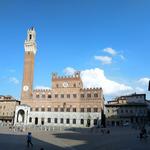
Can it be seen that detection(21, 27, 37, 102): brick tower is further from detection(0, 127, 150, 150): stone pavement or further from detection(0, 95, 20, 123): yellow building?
detection(0, 127, 150, 150): stone pavement

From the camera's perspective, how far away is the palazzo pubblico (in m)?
77.9

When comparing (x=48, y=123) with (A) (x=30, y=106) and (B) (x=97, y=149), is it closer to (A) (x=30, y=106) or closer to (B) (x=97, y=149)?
(A) (x=30, y=106)

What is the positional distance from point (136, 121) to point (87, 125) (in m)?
16.6

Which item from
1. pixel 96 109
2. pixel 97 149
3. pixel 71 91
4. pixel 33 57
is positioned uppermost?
pixel 33 57

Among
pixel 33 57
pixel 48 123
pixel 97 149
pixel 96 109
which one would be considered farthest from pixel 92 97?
pixel 97 149

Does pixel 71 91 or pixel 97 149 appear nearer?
pixel 97 149

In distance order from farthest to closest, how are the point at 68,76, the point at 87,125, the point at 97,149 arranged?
the point at 68,76, the point at 87,125, the point at 97,149

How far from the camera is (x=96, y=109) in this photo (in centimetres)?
7769

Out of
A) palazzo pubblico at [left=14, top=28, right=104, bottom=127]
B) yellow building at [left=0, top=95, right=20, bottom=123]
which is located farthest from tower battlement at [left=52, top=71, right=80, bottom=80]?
yellow building at [left=0, top=95, right=20, bottom=123]

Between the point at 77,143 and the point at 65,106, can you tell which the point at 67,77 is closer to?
the point at 65,106

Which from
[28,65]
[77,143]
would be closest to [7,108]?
[28,65]

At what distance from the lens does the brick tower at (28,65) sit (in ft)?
271

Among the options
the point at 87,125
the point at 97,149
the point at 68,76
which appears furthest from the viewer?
the point at 68,76

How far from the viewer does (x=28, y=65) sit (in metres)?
84.8
